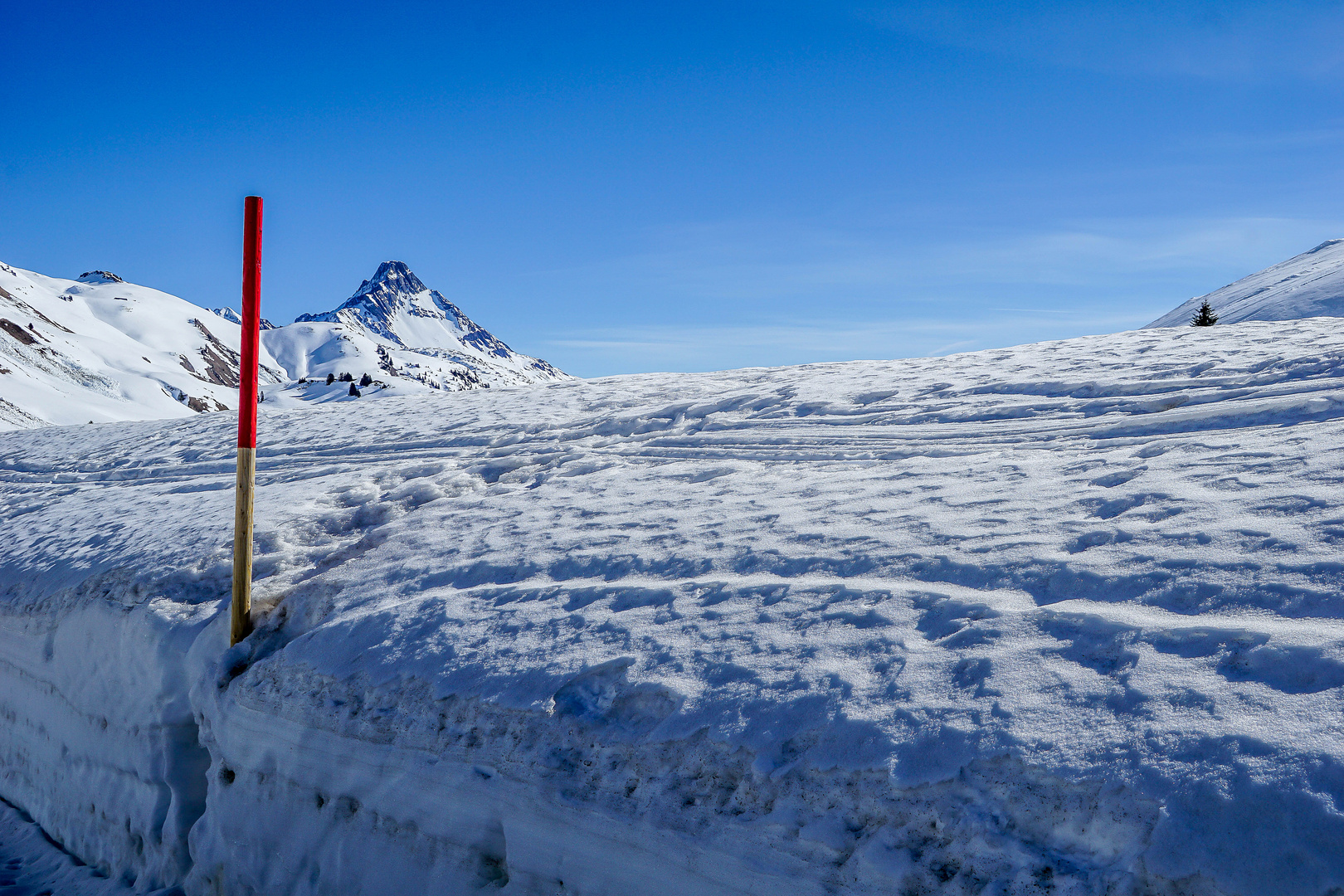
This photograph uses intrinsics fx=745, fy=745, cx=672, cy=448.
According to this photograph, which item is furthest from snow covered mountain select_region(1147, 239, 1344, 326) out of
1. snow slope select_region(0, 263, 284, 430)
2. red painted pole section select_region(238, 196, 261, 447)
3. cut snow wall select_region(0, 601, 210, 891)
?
snow slope select_region(0, 263, 284, 430)

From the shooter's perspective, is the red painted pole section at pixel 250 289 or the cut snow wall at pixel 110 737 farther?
the cut snow wall at pixel 110 737

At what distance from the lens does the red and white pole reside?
3771 mm

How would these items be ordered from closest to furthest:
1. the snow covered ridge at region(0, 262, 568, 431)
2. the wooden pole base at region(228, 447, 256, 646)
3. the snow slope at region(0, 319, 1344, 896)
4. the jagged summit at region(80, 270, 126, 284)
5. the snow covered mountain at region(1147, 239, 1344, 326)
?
the snow slope at region(0, 319, 1344, 896)
the wooden pole base at region(228, 447, 256, 646)
the snow covered ridge at region(0, 262, 568, 431)
the snow covered mountain at region(1147, 239, 1344, 326)
the jagged summit at region(80, 270, 126, 284)

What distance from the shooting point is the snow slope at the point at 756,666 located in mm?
2152

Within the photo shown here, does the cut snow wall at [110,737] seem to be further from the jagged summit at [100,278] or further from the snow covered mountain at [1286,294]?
the jagged summit at [100,278]

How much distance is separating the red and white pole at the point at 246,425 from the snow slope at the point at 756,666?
0.21m

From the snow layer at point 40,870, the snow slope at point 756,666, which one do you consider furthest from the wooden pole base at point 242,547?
the snow layer at point 40,870

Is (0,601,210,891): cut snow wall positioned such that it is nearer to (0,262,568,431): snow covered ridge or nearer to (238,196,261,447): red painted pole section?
(238,196,261,447): red painted pole section

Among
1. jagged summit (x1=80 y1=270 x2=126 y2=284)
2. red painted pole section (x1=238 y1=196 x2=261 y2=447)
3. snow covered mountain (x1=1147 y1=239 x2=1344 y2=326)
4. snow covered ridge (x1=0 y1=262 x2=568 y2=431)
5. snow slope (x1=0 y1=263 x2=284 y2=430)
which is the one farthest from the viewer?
jagged summit (x1=80 y1=270 x2=126 y2=284)

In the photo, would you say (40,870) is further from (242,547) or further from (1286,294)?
(1286,294)

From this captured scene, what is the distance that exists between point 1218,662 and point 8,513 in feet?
33.0

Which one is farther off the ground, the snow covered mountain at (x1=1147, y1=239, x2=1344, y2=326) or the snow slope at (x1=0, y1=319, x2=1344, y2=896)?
the snow covered mountain at (x1=1147, y1=239, x2=1344, y2=326)

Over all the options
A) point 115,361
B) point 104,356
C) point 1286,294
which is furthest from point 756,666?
point 104,356

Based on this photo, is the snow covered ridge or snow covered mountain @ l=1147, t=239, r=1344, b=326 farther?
snow covered mountain @ l=1147, t=239, r=1344, b=326
